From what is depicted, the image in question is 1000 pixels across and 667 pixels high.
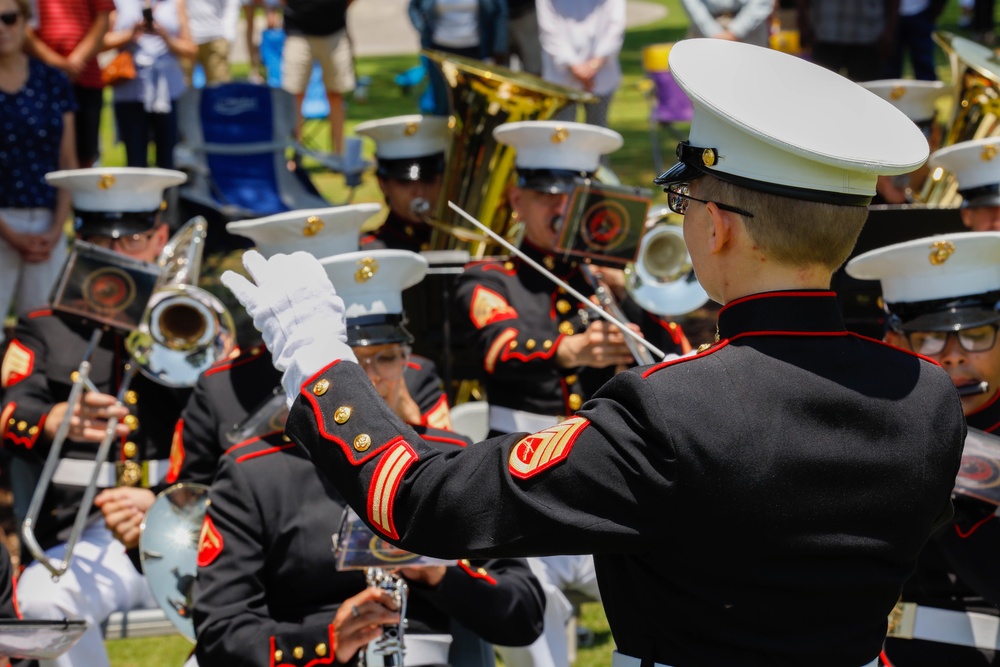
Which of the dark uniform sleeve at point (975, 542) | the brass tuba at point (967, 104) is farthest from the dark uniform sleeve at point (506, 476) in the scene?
the brass tuba at point (967, 104)

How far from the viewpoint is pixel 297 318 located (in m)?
1.99

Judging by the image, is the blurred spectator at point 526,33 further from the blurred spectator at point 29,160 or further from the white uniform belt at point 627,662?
the white uniform belt at point 627,662

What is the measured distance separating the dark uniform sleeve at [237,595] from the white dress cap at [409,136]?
291 cm

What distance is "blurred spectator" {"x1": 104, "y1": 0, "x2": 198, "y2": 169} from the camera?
320 inches

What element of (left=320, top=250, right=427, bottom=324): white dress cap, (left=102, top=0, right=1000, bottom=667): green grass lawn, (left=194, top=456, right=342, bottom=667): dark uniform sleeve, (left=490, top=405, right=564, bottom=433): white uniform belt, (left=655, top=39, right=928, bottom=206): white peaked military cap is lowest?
(left=102, top=0, right=1000, bottom=667): green grass lawn

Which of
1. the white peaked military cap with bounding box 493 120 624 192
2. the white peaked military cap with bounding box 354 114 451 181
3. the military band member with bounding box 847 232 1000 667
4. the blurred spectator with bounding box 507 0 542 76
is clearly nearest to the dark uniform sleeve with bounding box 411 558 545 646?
the military band member with bounding box 847 232 1000 667

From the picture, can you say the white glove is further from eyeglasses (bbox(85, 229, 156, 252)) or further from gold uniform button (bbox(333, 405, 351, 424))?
eyeglasses (bbox(85, 229, 156, 252))

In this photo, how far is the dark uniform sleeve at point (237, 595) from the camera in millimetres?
2863

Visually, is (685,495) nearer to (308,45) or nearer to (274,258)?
(274,258)

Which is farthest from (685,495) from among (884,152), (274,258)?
(274,258)

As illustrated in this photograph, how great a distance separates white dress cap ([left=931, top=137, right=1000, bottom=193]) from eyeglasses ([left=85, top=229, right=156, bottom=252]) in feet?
9.43

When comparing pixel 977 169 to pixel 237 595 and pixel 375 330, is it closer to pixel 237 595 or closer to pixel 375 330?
pixel 375 330

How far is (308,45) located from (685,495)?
31.0ft

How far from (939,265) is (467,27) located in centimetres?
490
